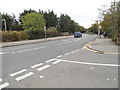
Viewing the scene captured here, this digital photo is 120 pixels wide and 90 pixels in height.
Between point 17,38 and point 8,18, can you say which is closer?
point 17,38

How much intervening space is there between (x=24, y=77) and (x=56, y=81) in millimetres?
1255

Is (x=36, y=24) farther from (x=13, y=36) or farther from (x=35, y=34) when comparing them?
(x=13, y=36)

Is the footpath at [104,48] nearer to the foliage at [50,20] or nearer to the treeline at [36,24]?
the treeline at [36,24]

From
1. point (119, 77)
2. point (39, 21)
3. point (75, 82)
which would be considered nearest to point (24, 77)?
point (75, 82)

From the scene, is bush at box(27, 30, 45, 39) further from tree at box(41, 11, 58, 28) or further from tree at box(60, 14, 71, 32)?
tree at box(60, 14, 71, 32)

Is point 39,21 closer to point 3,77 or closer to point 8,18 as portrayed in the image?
point 8,18

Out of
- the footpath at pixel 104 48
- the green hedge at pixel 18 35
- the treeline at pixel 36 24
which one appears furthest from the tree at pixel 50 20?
the footpath at pixel 104 48

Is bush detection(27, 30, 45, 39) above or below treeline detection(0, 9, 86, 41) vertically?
below

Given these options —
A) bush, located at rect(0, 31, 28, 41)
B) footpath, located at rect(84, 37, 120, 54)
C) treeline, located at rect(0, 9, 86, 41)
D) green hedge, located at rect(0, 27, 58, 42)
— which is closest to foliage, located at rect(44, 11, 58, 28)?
treeline, located at rect(0, 9, 86, 41)

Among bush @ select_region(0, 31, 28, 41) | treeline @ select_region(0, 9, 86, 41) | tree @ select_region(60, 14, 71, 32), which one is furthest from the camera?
tree @ select_region(60, 14, 71, 32)

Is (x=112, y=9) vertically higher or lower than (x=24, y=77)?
higher

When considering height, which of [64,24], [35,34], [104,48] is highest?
[64,24]

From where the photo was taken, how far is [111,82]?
4.81 m

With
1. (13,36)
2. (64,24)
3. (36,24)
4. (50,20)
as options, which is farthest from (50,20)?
(13,36)
